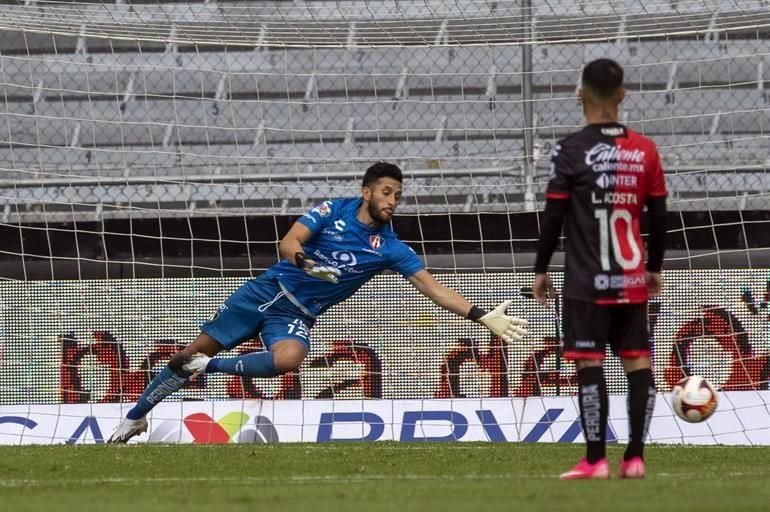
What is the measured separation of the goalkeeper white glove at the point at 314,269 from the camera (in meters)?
7.67

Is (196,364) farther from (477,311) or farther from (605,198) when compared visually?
(605,198)

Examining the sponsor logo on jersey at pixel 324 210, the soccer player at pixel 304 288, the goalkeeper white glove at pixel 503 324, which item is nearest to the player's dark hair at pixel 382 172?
the soccer player at pixel 304 288

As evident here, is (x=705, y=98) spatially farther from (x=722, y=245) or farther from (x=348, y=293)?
(x=348, y=293)

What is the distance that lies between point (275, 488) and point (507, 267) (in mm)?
5836

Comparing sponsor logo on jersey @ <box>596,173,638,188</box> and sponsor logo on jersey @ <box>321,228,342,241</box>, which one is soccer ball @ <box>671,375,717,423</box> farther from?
sponsor logo on jersey @ <box>321,228,342,241</box>

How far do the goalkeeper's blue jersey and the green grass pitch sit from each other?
1072 mm

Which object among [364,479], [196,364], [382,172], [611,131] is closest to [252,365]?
[196,364]

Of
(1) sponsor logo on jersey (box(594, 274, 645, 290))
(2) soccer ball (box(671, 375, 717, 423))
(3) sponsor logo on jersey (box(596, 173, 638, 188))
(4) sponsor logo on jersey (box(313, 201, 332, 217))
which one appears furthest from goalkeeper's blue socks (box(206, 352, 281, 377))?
(3) sponsor logo on jersey (box(596, 173, 638, 188))

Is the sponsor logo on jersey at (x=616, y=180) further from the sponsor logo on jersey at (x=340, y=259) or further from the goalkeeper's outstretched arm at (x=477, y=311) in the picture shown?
the sponsor logo on jersey at (x=340, y=259)

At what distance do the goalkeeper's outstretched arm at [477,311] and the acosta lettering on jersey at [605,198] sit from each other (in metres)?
1.85

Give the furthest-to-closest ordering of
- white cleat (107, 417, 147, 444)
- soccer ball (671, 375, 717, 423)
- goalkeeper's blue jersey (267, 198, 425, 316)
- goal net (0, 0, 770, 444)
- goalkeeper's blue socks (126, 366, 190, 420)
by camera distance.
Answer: goal net (0, 0, 770, 444) → white cleat (107, 417, 147, 444) → goalkeeper's blue socks (126, 366, 190, 420) → goalkeeper's blue jersey (267, 198, 425, 316) → soccer ball (671, 375, 717, 423)

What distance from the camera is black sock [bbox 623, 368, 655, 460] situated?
18.0 ft

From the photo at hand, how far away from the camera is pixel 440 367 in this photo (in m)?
10.4

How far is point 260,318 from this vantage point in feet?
28.1
